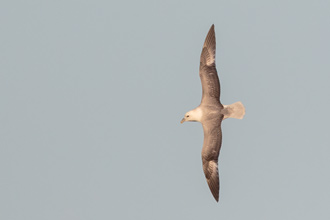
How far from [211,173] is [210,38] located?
5659 millimetres

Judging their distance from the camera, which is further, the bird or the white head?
the white head

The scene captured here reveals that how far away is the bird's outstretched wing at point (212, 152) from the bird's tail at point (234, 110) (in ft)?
1.29

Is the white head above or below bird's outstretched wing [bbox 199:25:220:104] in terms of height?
below

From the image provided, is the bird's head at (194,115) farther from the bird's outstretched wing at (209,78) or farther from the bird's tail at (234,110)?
the bird's tail at (234,110)

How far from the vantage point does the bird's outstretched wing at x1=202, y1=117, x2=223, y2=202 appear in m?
16.8

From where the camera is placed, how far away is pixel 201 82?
55.0ft

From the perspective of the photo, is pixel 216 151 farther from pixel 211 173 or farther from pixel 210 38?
pixel 210 38

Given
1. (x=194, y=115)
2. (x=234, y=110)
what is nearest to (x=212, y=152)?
(x=194, y=115)

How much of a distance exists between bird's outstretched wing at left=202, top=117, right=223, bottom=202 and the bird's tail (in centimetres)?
39

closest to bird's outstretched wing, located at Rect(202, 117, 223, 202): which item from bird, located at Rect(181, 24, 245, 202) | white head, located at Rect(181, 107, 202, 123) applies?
bird, located at Rect(181, 24, 245, 202)

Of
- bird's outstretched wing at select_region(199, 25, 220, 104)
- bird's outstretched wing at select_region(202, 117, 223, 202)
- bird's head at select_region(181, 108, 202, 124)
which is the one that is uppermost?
bird's outstretched wing at select_region(199, 25, 220, 104)

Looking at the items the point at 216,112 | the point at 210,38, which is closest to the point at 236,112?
Answer: the point at 216,112

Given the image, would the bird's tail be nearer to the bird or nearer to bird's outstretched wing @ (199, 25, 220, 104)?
the bird

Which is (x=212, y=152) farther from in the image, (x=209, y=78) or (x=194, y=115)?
(x=209, y=78)
